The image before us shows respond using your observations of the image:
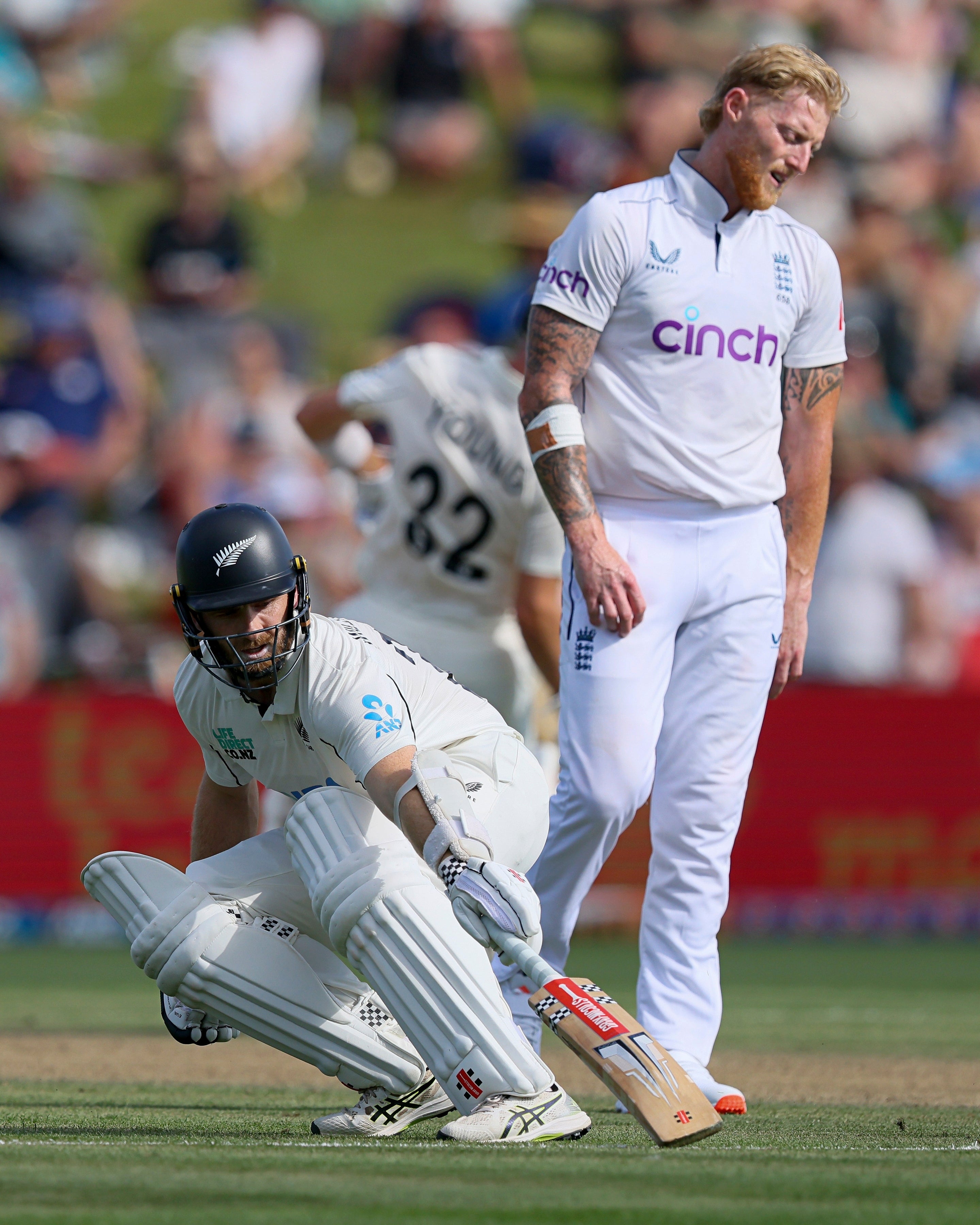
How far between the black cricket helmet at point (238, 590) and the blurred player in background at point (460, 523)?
205 centimetres

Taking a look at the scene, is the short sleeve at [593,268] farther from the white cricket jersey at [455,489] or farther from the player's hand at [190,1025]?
the player's hand at [190,1025]

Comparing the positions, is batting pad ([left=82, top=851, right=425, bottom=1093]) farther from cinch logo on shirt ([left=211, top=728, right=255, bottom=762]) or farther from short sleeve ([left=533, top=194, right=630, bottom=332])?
short sleeve ([left=533, top=194, right=630, bottom=332])

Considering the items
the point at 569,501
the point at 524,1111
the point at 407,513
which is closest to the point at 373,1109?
the point at 524,1111

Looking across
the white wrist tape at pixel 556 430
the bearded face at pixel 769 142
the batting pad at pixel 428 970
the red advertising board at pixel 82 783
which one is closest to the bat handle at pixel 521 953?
the batting pad at pixel 428 970

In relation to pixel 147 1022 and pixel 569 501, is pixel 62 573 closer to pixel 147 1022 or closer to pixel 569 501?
pixel 147 1022

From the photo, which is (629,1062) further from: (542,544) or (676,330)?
(542,544)

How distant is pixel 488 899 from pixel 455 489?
2740 millimetres

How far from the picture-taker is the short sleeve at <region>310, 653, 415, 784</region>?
441 cm

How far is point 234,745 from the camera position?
4789 millimetres

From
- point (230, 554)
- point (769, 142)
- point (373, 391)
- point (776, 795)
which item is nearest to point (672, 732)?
point (230, 554)

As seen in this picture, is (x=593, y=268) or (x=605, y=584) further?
(x=593, y=268)

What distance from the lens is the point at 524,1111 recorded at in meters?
4.34

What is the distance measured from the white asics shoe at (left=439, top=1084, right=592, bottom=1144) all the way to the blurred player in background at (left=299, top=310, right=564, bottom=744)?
233cm

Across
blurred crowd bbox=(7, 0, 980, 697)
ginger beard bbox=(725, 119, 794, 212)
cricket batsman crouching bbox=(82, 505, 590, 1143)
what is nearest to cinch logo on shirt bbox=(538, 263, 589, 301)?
ginger beard bbox=(725, 119, 794, 212)
